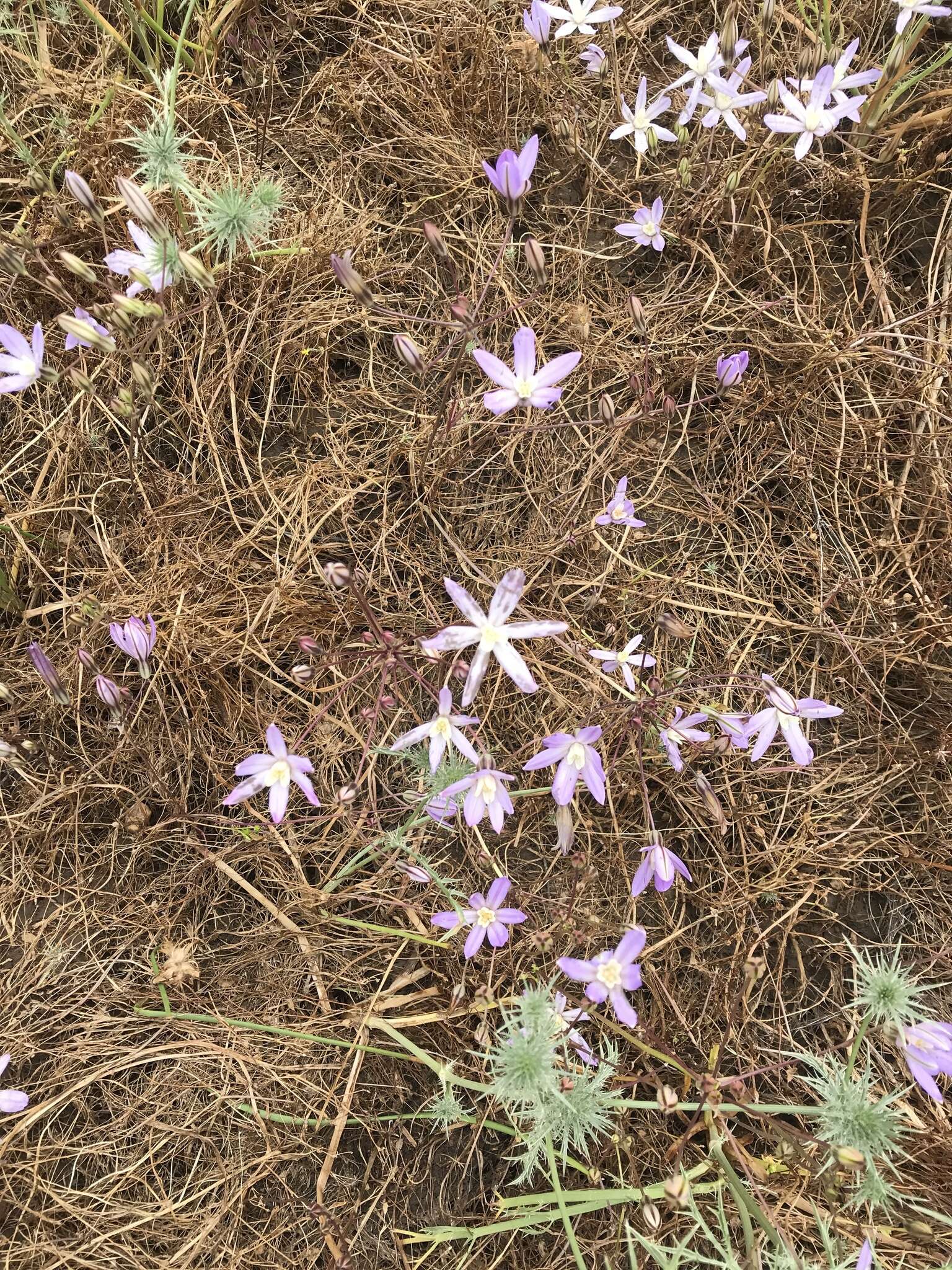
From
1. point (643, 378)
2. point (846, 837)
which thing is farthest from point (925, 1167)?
point (643, 378)

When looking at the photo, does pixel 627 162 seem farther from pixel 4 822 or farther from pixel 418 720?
pixel 4 822

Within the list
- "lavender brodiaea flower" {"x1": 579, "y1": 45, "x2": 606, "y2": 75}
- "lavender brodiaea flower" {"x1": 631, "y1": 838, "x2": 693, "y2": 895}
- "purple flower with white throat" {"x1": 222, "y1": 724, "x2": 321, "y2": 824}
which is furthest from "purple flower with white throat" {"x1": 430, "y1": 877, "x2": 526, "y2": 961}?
"lavender brodiaea flower" {"x1": 579, "y1": 45, "x2": 606, "y2": 75}

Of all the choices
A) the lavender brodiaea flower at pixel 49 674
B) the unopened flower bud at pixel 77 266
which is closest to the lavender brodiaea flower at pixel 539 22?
the unopened flower bud at pixel 77 266

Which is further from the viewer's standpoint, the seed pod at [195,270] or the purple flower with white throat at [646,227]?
the purple flower with white throat at [646,227]

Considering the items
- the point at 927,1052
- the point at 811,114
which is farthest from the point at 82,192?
the point at 927,1052

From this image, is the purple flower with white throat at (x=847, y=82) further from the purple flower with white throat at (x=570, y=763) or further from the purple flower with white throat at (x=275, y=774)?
the purple flower with white throat at (x=275, y=774)

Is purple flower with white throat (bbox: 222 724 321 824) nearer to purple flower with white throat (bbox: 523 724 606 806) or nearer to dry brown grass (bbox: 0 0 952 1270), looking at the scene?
dry brown grass (bbox: 0 0 952 1270)

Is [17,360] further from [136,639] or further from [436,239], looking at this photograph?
[436,239]
